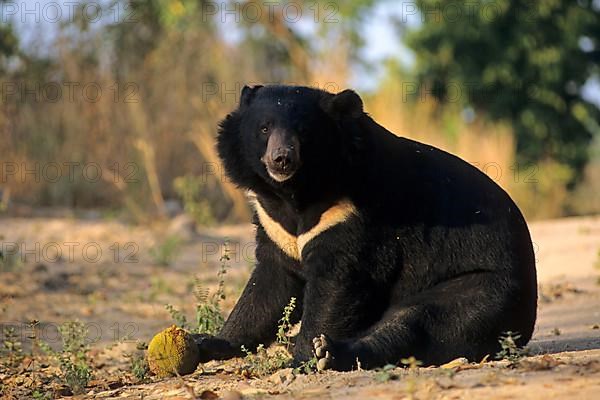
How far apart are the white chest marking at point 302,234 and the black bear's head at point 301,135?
144mm

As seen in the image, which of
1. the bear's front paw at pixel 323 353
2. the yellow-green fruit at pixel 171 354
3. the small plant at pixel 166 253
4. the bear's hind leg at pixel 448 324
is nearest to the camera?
the bear's front paw at pixel 323 353

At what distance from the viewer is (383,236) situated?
15.0 feet

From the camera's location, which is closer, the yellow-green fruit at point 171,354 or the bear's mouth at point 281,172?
the bear's mouth at point 281,172

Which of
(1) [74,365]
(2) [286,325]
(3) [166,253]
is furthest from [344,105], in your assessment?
(3) [166,253]

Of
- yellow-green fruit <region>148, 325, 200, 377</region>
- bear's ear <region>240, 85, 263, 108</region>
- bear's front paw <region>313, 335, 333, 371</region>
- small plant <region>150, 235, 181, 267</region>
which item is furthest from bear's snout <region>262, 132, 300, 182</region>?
small plant <region>150, 235, 181, 267</region>

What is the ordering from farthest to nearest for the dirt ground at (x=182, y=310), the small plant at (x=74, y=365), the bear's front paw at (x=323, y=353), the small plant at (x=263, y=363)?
the small plant at (x=74, y=365)
the small plant at (x=263, y=363)
the bear's front paw at (x=323, y=353)
the dirt ground at (x=182, y=310)

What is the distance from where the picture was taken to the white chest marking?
4.57 m

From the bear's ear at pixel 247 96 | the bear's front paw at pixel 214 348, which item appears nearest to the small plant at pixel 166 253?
the bear's front paw at pixel 214 348

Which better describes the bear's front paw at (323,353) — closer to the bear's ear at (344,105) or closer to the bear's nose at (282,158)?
the bear's nose at (282,158)

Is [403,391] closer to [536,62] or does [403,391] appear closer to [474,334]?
[474,334]

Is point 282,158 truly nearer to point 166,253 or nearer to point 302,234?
point 302,234

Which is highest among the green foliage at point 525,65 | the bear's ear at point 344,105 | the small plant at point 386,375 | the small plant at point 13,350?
the green foliage at point 525,65

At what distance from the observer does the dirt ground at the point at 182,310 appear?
149 inches

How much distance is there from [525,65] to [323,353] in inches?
560
